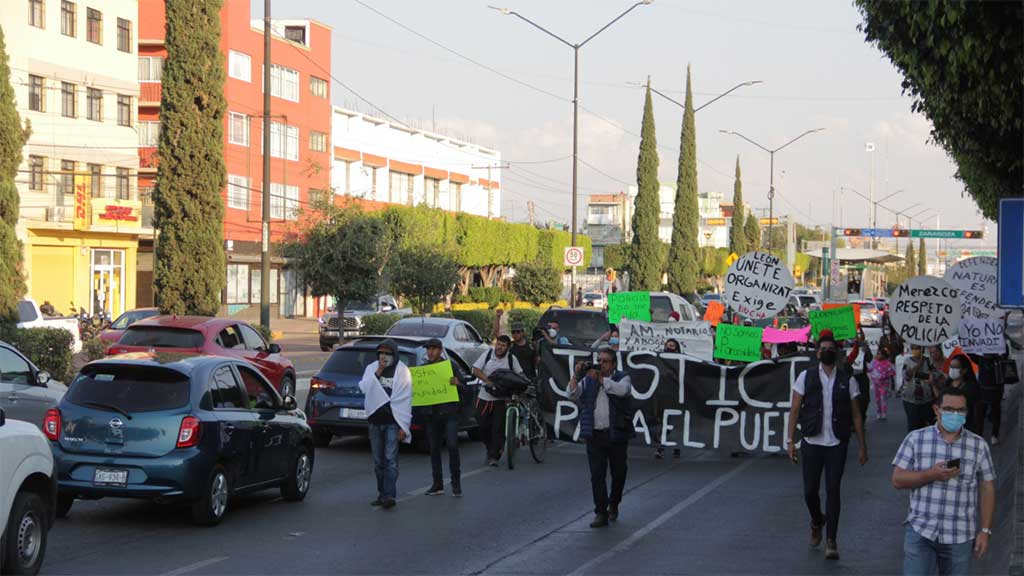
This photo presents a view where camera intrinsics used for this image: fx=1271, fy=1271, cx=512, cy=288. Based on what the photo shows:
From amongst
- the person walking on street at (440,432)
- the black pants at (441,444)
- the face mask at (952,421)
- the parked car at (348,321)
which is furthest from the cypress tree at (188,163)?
the face mask at (952,421)

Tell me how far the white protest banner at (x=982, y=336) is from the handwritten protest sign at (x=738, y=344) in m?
3.63

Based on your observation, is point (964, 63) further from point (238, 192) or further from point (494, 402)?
point (238, 192)

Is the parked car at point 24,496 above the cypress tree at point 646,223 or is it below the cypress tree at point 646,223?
below

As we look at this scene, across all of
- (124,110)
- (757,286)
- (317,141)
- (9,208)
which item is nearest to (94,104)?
(124,110)

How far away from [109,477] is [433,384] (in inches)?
157

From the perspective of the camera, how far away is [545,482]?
15.6 meters

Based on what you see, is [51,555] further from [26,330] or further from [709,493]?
[26,330]

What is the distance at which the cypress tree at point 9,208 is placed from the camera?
78.0ft

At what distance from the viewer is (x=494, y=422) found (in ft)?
55.6

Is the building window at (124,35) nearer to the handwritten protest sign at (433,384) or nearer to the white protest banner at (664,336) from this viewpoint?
the white protest banner at (664,336)

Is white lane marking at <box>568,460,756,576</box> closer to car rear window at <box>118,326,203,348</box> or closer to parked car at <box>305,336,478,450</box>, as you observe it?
parked car at <box>305,336,478,450</box>

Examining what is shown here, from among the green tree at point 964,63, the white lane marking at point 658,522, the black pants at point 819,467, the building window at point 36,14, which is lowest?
the white lane marking at point 658,522

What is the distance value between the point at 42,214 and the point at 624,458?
40378mm

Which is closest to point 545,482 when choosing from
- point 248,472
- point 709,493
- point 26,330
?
point 709,493
